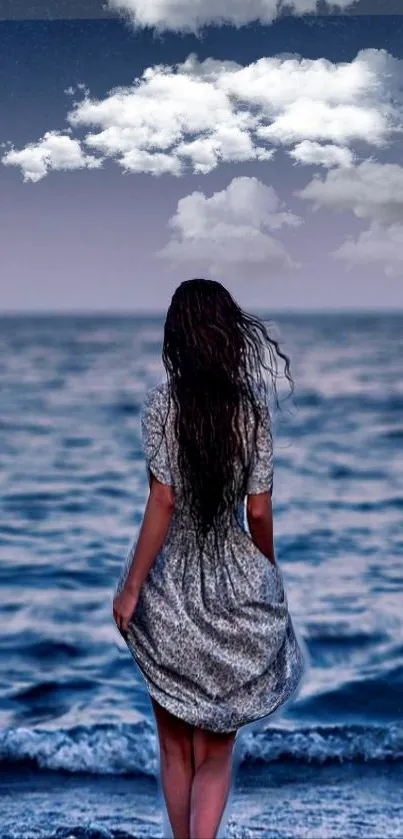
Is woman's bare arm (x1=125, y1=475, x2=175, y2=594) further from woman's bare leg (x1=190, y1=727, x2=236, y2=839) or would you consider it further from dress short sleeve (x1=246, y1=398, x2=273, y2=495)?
woman's bare leg (x1=190, y1=727, x2=236, y2=839)

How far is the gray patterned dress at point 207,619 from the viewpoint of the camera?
6.30ft

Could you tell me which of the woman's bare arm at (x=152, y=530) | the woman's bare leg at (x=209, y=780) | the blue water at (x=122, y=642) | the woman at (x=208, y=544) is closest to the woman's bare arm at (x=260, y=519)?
the woman at (x=208, y=544)

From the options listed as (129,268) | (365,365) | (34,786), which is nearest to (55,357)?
(365,365)

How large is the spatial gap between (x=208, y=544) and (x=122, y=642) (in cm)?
230

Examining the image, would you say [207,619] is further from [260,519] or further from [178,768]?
[178,768]

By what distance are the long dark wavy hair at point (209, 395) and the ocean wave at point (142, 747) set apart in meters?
1.28

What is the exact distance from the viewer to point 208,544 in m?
1.92

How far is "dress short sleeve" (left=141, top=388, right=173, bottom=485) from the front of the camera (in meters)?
1.89

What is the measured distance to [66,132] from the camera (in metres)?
6.06

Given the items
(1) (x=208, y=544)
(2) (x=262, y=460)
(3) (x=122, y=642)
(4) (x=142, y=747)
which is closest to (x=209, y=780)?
(1) (x=208, y=544)

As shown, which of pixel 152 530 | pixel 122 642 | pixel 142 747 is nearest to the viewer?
pixel 152 530

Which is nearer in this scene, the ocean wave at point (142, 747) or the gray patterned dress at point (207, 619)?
the gray patterned dress at point (207, 619)

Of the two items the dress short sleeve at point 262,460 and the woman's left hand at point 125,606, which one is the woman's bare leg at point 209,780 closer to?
the woman's left hand at point 125,606

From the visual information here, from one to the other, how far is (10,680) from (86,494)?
10.4 feet
